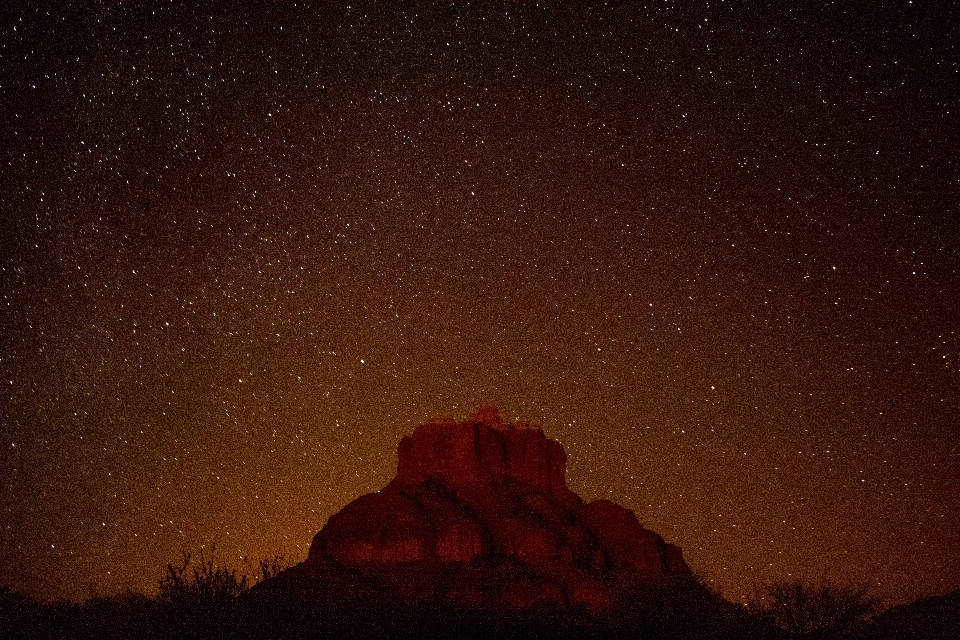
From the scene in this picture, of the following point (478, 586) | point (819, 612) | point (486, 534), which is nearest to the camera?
point (819, 612)

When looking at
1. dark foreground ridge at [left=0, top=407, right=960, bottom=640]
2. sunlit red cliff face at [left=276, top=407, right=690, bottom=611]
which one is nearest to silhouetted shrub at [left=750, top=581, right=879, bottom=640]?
dark foreground ridge at [left=0, top=407, right=960, bottom=640]


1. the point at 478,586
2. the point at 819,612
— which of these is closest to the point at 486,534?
the point at 478,586

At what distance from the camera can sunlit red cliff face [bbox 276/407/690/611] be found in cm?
6931

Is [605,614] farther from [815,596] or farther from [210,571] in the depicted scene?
[210,571]

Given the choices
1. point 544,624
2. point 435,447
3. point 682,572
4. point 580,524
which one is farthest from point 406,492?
point 544,624

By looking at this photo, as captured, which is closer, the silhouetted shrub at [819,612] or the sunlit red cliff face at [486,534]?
the silhouetted shrub at [819,612]

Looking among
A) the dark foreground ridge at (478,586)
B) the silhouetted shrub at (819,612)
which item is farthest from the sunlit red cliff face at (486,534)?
the silhouetted shrub at (819,612)

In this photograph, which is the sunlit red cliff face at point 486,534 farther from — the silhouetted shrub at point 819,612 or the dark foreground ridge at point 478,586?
the silhouetted shrub at point 819,612

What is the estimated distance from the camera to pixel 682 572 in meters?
80.6

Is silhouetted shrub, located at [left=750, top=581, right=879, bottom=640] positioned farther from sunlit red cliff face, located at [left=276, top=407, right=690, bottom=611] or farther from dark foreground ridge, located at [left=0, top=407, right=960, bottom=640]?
sunlit red cliff face, located at [left=276, top=407, right=690, bottom=611]

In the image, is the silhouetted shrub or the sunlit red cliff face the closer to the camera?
the silhouetted shrub

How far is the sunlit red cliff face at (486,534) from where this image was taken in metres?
69.3

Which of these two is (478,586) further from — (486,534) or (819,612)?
(819,612)

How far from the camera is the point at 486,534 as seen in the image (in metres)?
79.8
